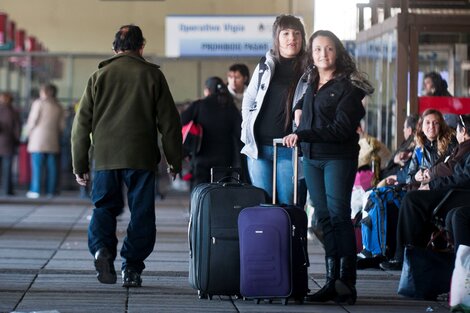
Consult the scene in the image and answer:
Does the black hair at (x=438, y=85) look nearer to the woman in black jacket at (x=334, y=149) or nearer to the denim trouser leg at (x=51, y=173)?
the woman in black jacket at (x=334, y=149)

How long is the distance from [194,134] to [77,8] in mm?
22206

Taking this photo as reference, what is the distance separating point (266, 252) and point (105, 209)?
55.2 inches

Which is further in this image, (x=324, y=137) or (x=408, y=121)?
(x=408, y=121)

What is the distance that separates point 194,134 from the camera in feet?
39.8

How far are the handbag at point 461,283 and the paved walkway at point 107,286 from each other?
25 centimetres

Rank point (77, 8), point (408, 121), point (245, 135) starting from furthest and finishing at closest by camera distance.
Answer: point (77, 8) < point (408, 121) < point (245, 135)

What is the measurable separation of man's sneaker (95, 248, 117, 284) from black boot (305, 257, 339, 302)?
4.30ft

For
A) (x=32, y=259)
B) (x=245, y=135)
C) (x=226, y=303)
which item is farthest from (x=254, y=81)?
(x=32, y=259)

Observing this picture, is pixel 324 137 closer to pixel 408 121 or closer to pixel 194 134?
pixel 408 121

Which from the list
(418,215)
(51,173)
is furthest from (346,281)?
(51,173)

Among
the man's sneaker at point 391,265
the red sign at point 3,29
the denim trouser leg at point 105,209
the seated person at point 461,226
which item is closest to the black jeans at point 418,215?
the man's sneaker at point 391,265

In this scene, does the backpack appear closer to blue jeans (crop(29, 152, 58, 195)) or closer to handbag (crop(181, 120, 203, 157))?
handbag (crop(181, 120, 203, 157))

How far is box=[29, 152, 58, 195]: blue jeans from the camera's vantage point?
19953 millimetres

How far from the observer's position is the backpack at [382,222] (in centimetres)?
955
